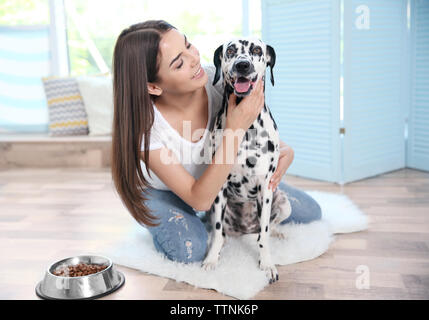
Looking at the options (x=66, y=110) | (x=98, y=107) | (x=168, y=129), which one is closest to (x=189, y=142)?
(x=168, y=129)

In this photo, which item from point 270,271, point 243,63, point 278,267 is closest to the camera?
point 243,63

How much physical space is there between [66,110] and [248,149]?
9.56 feet

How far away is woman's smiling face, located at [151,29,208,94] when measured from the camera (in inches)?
77.7

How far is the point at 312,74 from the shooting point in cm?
363

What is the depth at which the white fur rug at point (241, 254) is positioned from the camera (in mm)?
2051

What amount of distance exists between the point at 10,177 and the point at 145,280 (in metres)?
2.46

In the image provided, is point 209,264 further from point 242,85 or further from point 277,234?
point 242,85

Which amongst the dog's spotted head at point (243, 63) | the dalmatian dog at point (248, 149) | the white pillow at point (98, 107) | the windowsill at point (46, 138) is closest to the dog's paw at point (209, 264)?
the dalmatian dog at point (248, 149)

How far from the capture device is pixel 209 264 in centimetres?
218

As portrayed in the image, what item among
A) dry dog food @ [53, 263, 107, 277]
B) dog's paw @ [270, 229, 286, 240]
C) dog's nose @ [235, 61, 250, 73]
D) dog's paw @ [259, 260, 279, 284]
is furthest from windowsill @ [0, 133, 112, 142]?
dog's nose @ [235, 61, 250, 73]

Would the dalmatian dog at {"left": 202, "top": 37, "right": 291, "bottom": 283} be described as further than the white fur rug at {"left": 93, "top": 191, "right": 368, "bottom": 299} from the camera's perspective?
No

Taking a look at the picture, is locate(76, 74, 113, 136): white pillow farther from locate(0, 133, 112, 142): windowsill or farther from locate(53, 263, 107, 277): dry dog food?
locate(53, 263, 107, 277): dry dog food

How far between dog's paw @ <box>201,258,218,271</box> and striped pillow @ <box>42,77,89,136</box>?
2751 millimetres

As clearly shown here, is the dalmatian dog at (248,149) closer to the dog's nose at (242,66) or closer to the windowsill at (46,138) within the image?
the dog's nose at (242,66)
